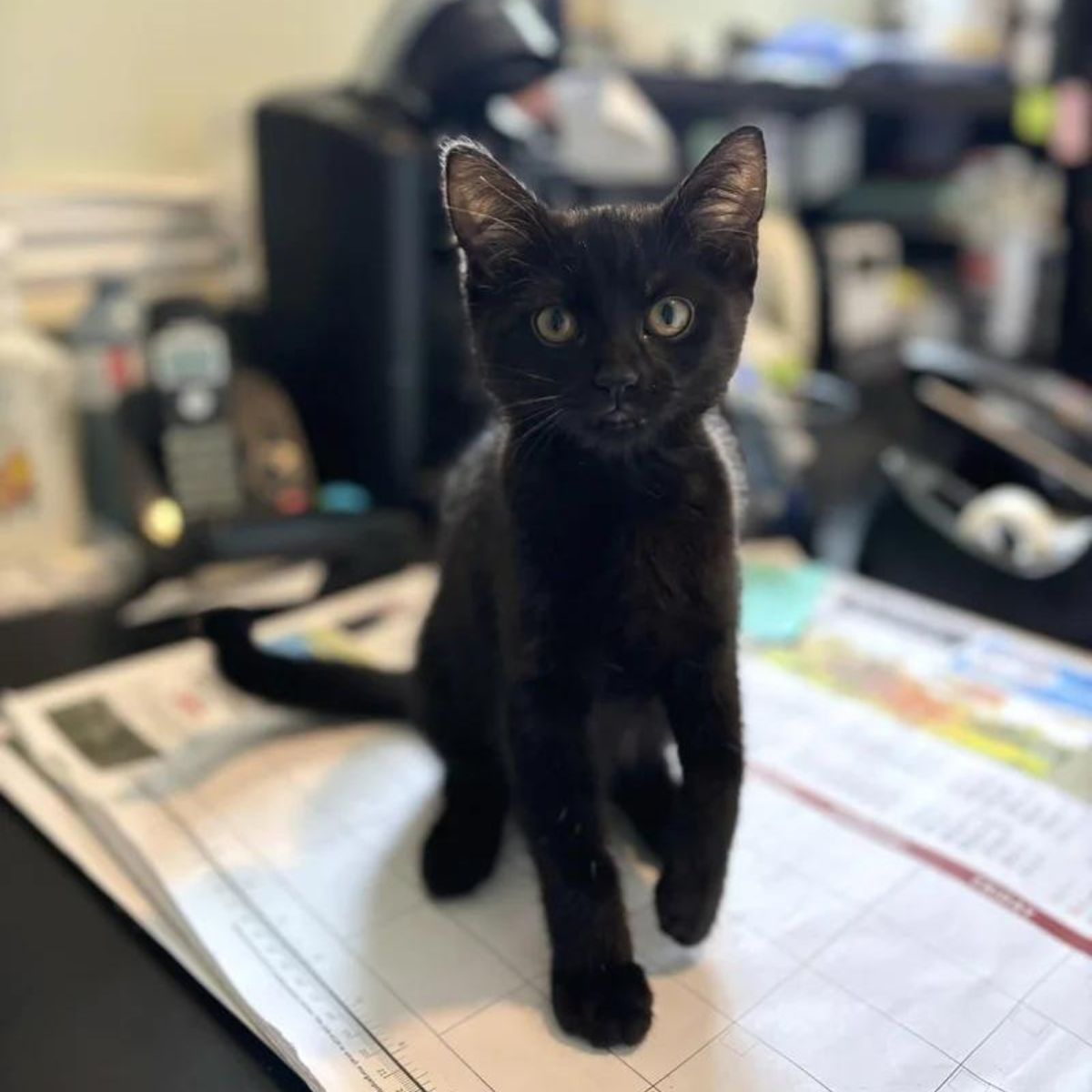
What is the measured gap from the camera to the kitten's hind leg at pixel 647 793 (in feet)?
2.28

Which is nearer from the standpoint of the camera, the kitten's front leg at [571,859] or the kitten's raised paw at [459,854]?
the kitten's front leg at [571,859]

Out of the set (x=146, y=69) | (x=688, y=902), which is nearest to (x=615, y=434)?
(x=688, y=902)

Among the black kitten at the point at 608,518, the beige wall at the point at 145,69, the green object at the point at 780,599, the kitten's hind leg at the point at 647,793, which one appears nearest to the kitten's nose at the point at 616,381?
the black kitten at the point at 608,518

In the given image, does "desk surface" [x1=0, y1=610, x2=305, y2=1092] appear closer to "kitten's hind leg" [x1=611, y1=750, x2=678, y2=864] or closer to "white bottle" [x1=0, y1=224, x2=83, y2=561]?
"kitten's hind leg" [x1=611, y1=750, x2=678, y2=864]

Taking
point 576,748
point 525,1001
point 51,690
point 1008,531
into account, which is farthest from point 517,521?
point 1008,531

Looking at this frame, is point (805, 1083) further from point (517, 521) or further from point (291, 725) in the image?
point (291, 725)

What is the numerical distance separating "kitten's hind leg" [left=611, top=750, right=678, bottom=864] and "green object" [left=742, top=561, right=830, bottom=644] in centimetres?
23

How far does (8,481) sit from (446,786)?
591 mm

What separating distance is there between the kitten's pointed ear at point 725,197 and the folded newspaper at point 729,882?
1.21ft

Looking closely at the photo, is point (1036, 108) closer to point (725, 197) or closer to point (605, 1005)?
point (725, 197)

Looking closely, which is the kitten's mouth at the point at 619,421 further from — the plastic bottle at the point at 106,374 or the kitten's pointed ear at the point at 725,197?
the plastic bottle at the point at 106,374

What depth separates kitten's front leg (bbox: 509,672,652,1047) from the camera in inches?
21.4

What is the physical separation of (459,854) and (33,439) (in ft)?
2.09

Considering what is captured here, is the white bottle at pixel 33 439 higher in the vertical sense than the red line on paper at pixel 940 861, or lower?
higher
